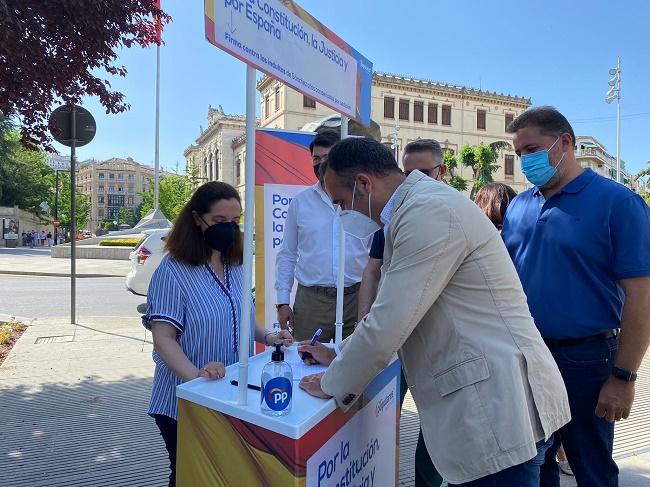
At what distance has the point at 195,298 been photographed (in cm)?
223

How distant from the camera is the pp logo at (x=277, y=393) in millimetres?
1646

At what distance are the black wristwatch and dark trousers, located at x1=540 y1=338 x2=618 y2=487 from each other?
11cm

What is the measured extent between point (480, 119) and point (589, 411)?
4994 cm

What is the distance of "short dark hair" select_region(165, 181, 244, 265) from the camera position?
2.31 m

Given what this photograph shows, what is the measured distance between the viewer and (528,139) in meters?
2.55

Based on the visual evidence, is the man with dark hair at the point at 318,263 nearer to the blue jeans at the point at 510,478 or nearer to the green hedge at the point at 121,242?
the blue jeans at the point at 510,478

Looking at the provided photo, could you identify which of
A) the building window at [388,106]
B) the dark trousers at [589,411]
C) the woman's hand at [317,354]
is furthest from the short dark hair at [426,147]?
the building window at [388,106]

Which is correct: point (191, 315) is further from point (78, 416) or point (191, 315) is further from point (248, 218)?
point (78, 416)

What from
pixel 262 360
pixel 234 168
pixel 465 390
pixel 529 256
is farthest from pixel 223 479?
pixel 234 168

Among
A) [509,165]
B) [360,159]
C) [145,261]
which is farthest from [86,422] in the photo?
[509,165]

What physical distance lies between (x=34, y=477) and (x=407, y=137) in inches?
1780

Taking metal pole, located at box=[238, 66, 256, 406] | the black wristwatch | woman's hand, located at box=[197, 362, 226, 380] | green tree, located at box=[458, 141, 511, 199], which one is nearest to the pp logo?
metal pole, located at box=[238, 66, 256, 406]

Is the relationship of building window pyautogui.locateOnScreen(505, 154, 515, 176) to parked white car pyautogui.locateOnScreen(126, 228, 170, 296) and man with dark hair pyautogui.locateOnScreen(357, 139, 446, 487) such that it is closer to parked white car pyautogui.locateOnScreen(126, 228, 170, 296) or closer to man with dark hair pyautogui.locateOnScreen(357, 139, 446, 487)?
parked white car pyautogui.locateOnScreen(126, 228, 170, 296)

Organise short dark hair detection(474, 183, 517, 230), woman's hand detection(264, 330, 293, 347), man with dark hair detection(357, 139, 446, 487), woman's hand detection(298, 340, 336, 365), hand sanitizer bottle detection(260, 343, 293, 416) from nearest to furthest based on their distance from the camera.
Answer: hand sanitizer bottle detection(260, 343, 293, 416)
woman's hand detection(298, 340, 336, 365)
woman's hand detection(264, 330, 293, 347)
man with dark hair detection(357, 139, 446, 487)
short dark hair detection(474, 183, 517, 230)
